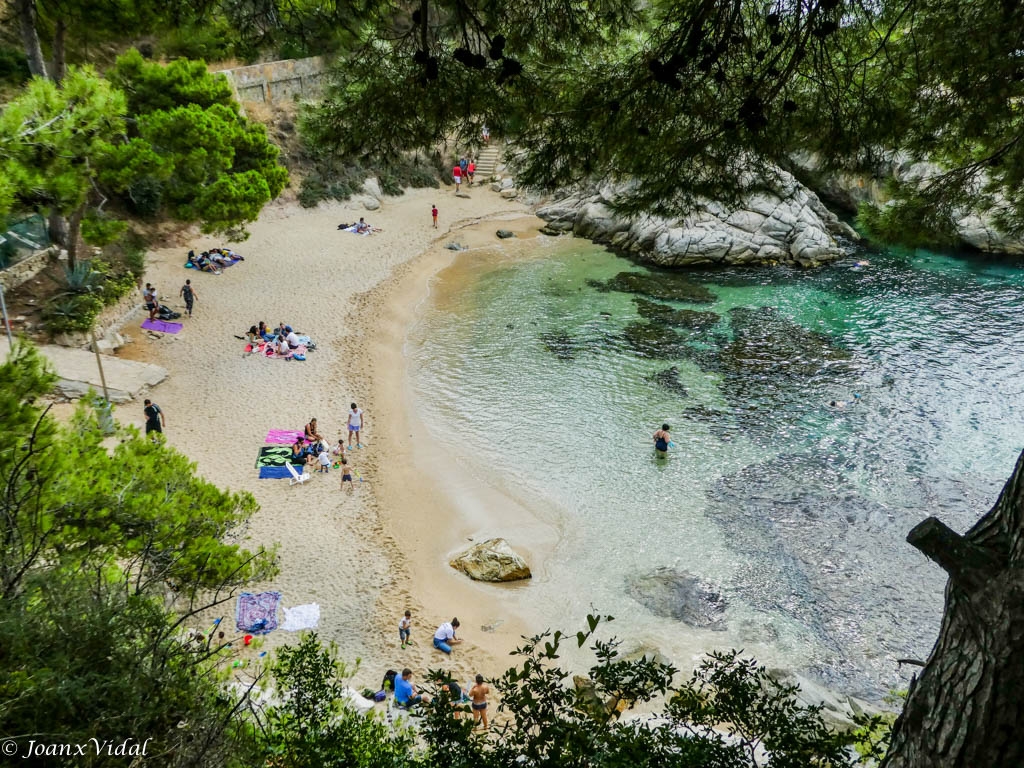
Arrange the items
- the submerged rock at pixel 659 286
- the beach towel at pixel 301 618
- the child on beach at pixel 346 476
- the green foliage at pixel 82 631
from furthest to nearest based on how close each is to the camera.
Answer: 1. the submerged rock at pixel 659 286
2. the child on beach at pixel 346 476
3. the beach towel at pixel 301 618
4. the green foliage at pixel 82 631

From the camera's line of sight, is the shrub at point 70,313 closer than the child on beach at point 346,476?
No

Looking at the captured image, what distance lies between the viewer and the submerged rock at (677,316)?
24000 mm

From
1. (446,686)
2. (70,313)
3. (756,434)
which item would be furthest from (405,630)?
(70,313)

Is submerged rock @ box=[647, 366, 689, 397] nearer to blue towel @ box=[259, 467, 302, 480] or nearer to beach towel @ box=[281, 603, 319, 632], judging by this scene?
blue towel @ box=[259, 467, 302, 480]

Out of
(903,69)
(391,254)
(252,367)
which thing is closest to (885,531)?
(903,69)

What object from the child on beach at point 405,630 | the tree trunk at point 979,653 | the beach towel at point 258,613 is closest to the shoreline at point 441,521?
the child on beach at point 405,630

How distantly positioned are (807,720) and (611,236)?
3052 centimetres

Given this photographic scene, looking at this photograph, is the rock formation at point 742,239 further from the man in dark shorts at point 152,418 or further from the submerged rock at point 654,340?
the man in dark shorts at point 152,418

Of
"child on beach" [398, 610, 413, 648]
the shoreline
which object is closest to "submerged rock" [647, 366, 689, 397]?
the shoreline

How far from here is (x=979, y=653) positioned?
296 centimetres

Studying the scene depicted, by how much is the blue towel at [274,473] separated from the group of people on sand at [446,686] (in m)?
4.67

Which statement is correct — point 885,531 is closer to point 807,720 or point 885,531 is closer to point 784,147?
point 784,147

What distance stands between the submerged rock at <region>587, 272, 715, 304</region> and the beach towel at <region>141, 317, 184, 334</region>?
16015 mm

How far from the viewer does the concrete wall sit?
1231 inches
